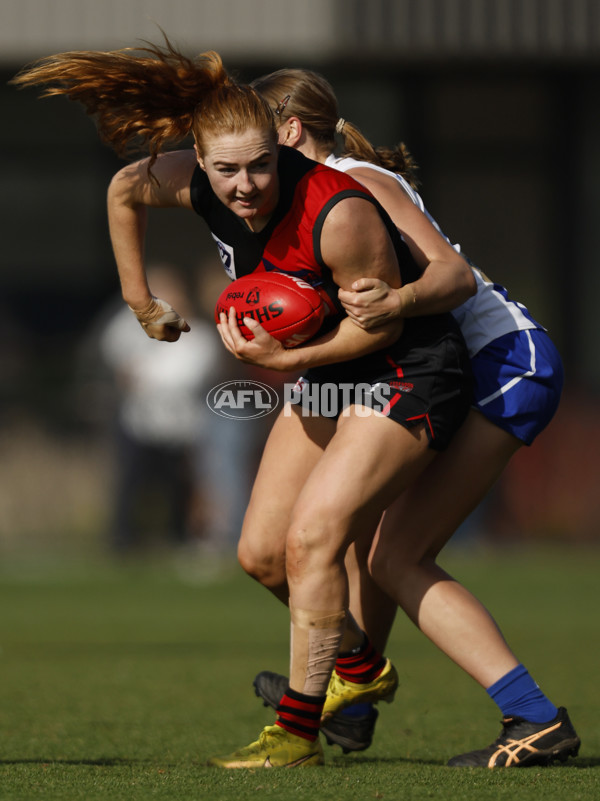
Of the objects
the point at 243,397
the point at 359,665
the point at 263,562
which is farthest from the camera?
the point at 243,397

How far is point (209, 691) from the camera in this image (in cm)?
568

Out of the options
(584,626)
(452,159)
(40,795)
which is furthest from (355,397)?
(452,159)

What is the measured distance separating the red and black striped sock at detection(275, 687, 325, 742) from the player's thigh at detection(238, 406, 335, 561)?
0.46 meters

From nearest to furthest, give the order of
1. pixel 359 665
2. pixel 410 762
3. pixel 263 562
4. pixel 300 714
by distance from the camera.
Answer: pixel 300 714
pixel 410 762
pixel 263 562
pixel 359 665

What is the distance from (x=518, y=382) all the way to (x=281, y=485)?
0.76 m

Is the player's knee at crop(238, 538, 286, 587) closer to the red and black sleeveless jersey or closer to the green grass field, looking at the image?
the green grass field

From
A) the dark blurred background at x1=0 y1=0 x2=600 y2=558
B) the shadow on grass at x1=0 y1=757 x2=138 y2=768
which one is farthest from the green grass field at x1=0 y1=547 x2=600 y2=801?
the dark blurred background at x1=0 y1=0 x2=600 y2=558

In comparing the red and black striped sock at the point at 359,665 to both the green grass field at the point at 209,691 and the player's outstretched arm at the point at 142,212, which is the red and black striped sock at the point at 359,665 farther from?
the player's outstretched arm at the point at 142,212

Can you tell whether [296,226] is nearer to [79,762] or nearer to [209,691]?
[79,762]

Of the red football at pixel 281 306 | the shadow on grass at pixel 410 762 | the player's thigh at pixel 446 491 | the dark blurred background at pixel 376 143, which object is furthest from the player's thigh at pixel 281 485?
the dark blurred background at pixel 376 143

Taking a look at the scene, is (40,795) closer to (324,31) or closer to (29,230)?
(324,31)

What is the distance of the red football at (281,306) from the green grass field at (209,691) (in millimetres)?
1187

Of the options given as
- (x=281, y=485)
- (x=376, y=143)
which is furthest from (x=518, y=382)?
(x=376, y=143)

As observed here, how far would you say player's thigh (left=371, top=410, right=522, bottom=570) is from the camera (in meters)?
4.19
